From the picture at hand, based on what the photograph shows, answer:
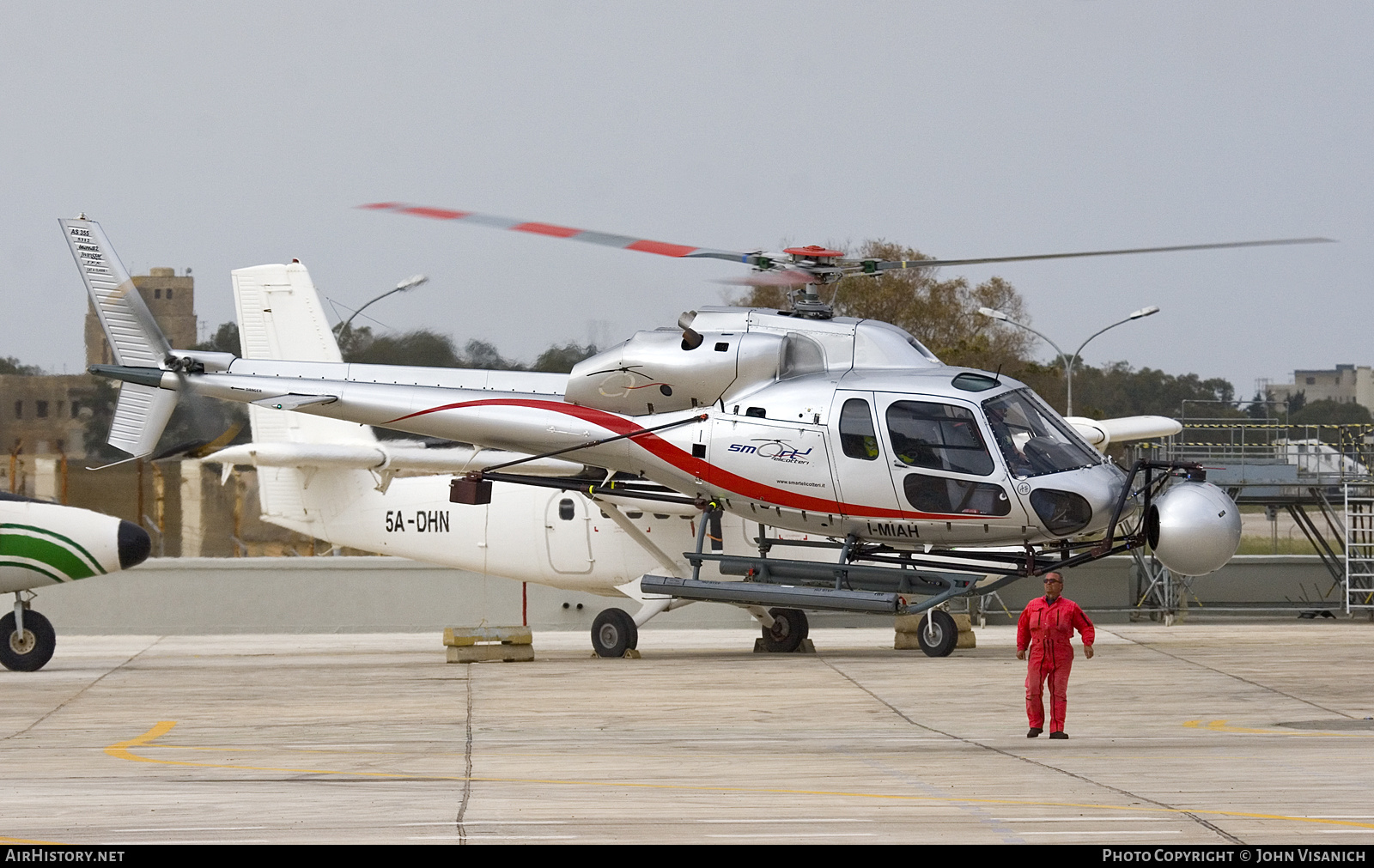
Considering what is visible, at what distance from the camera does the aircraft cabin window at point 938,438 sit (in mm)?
14734

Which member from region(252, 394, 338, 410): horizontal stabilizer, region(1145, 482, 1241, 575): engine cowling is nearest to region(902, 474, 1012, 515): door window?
region(1145, 482, 1241, 575): engine cowling

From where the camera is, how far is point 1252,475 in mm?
28672

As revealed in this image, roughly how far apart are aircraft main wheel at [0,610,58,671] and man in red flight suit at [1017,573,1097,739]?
37.3 ft

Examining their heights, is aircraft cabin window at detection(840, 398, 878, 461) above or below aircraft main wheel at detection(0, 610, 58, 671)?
above

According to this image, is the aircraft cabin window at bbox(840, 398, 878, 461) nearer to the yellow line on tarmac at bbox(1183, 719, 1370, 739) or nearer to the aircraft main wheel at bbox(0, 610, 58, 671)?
the yellow line on tarmac at bbox(1183, 719, 1370, 739)

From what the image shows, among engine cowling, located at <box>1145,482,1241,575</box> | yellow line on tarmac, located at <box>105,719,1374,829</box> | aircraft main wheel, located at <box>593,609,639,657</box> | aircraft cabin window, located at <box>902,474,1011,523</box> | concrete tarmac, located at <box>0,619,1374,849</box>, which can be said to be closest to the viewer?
concrete tarmac, located at <box>0,619,1374,849</box>

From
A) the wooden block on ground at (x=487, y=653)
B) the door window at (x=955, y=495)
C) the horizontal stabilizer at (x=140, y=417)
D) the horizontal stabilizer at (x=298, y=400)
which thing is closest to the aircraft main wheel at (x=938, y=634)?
the door window at (x=955, y=495)

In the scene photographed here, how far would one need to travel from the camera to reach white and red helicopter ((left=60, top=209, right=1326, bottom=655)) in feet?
48.2

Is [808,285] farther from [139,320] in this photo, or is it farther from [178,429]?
[178,429]

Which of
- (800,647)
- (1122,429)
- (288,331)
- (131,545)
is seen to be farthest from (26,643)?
(1122,429)

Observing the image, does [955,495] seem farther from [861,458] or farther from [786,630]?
[786,630]

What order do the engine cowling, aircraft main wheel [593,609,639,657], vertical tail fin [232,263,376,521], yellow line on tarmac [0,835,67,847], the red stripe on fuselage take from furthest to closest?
vertical tail fin [232,263,376,521] < aircraft main wheel [593,609,639,657] < the red stripe on fuselage < the engine cowling < yellow line on tarmac [0,835,67,847]

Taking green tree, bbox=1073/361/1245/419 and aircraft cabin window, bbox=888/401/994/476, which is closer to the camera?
aircraft cabin window, bbox=888/401/994/476
